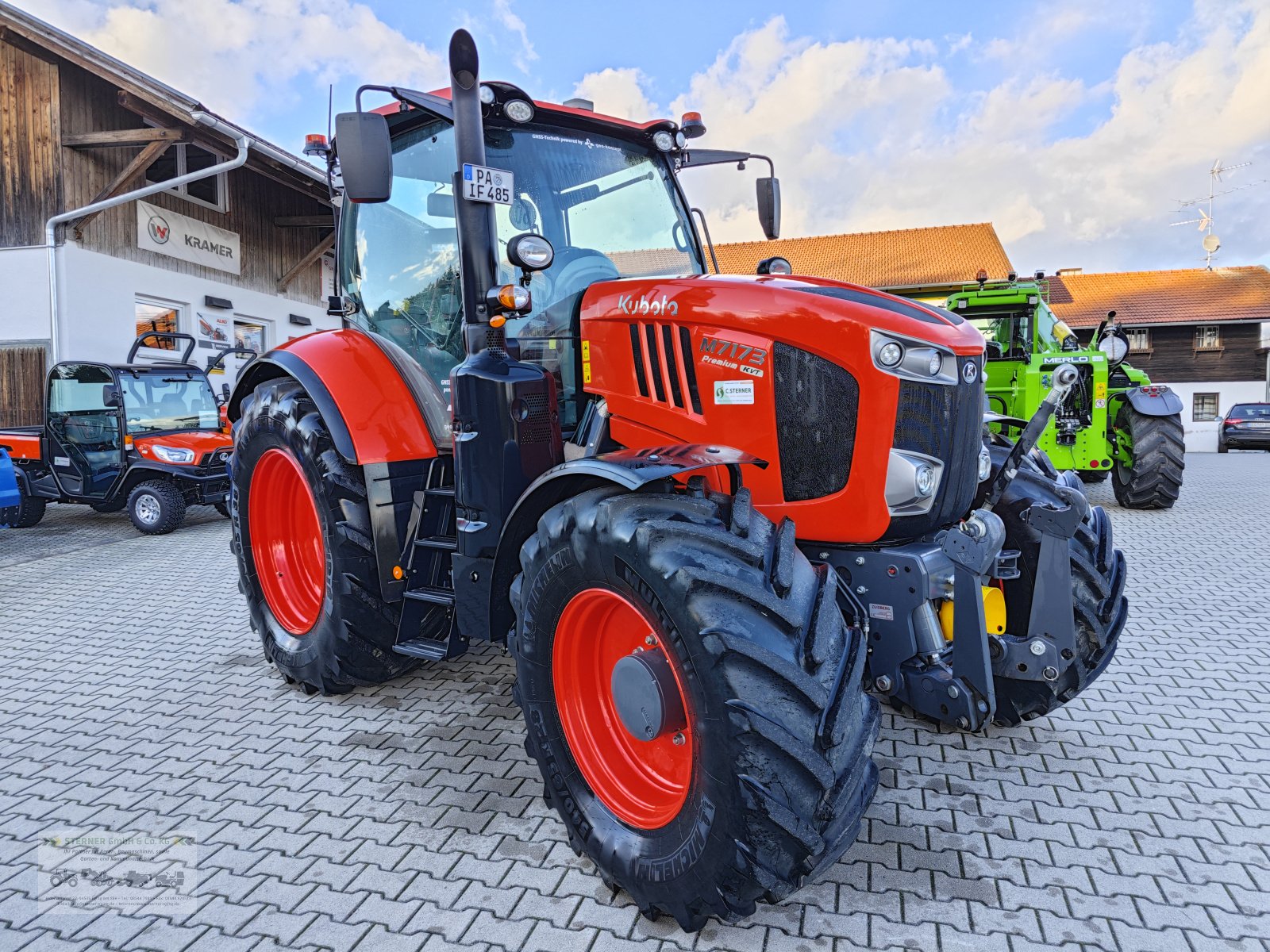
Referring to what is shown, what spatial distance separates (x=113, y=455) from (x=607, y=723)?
811cm

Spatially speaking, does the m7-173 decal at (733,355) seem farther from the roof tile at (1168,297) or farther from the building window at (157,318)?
the roof tile at (1168,297)

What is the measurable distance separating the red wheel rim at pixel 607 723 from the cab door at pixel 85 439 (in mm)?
7842

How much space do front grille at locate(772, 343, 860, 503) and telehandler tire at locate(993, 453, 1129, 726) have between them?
863 millimetres

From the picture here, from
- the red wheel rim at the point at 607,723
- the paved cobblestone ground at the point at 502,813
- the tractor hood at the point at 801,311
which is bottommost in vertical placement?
the paved cobblestone ground at the point at 502,813

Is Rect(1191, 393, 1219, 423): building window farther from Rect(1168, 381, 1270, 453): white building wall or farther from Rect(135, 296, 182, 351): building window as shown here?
Rect(135, 296, 182, 351): building window

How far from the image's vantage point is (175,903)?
225 centimetres

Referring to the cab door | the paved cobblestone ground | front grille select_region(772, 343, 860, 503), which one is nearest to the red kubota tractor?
front grille select_region(772, 343, 860, 503)

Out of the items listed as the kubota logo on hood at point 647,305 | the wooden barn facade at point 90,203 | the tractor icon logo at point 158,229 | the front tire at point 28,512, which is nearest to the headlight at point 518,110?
the kubota logo on hood at point 647,305

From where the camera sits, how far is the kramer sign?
11844 mm

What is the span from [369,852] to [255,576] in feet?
6.33

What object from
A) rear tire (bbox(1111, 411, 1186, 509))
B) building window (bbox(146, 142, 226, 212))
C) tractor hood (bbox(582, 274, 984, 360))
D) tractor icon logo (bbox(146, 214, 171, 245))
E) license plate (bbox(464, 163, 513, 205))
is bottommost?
rear tire (bbox(1111, 411, 1186, 509))

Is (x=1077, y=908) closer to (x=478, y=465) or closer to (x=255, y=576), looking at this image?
(x=478, y=465)

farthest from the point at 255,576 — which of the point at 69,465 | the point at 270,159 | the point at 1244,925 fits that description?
the point at 270,159

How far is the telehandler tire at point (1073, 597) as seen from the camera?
282 centimetres
